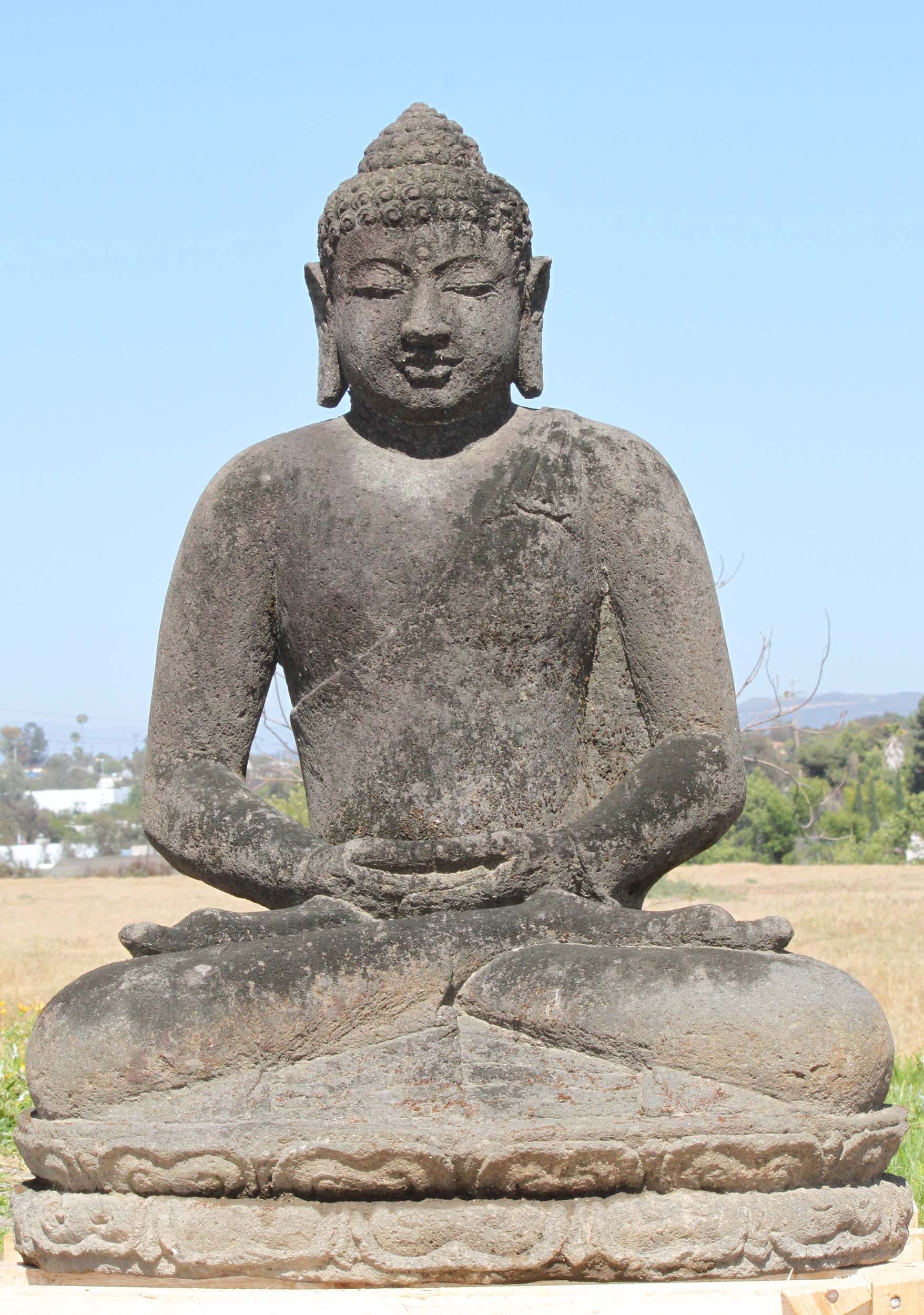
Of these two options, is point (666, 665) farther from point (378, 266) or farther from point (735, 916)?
point (735, 916)

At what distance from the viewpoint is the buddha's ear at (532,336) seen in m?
4.88

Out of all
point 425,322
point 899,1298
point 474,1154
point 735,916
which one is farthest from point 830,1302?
point 735,916

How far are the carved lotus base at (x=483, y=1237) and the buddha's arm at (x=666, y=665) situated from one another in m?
0.99

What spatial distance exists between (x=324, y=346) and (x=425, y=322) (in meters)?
0.51

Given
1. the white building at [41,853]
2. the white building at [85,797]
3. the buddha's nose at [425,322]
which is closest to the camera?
the buddha's nose at [425,322]

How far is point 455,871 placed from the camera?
166 inches

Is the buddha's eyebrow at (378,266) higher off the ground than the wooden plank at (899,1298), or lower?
higher

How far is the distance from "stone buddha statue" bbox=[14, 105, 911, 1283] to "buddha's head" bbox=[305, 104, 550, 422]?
0.04 feet

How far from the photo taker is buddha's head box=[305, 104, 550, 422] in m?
4.54

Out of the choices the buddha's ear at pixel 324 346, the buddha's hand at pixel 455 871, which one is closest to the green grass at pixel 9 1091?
the buddha's hand at pixel 455 871

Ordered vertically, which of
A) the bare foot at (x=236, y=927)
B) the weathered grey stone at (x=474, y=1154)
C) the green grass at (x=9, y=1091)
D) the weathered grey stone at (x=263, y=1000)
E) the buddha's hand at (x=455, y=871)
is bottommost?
the green grass at (x=9, y=1091)

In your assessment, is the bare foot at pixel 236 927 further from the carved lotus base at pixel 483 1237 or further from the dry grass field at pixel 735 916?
the dry grass field at pixel 735 916

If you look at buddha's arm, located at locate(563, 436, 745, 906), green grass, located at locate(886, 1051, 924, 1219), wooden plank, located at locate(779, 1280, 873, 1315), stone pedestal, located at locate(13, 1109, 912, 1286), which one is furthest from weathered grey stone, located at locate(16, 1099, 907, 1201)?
green grass, located at locate(886, 1051, 924, 1219)

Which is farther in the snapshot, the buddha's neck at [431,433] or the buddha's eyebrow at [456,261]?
the buddha's neck at [431,433]
